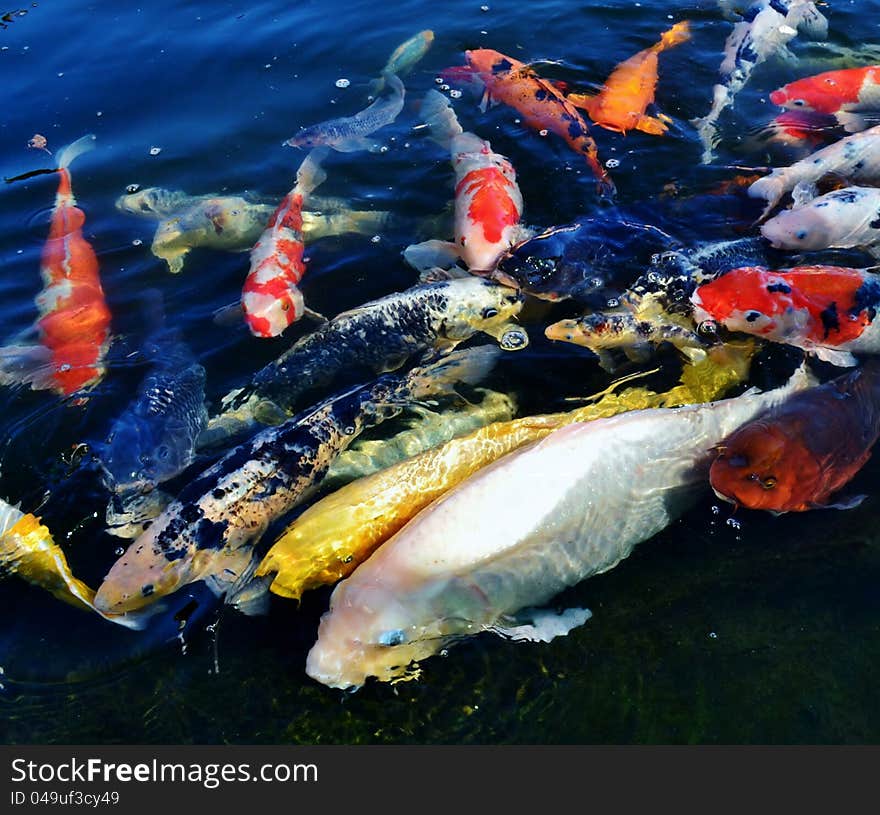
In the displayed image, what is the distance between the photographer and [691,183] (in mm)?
6301

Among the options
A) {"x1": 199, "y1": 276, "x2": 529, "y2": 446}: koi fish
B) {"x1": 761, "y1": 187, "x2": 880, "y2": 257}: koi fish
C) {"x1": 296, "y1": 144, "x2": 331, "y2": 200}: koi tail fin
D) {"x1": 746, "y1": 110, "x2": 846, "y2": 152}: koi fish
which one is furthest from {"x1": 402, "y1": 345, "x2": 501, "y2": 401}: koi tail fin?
{"x1": 746, "y1": 110, "x2": 846, "y2": 152}: koi fish

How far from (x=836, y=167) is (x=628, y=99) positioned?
1925mm

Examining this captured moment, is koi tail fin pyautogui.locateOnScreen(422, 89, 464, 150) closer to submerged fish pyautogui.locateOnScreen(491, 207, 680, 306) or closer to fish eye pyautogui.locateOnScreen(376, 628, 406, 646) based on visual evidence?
submerged fish pyautogui.locateOnScreen(491, 207, 680, 306)

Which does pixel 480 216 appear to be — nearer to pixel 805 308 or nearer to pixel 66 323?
pixel 805 308

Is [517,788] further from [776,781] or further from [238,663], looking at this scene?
[238,663]

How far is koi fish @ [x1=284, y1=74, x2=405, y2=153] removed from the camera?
725 cm

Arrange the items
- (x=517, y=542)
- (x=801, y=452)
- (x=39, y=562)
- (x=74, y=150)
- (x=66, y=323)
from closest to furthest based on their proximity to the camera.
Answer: (x=517, y=542) < (x=801, y=452) < (x=39, y=562) < (x=66, y=323) < (x=74, y=150)

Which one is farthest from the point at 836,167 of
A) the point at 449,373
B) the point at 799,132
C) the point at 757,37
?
the point at 449,373

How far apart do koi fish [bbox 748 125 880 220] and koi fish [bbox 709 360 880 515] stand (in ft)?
8.02

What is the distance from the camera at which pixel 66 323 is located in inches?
215

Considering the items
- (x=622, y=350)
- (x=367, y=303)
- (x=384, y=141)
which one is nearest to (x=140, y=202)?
(x=384, y=141)

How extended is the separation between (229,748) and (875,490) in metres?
3.37

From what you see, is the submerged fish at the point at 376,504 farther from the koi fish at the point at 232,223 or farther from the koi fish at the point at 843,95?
the koi fish at the point at 843,95

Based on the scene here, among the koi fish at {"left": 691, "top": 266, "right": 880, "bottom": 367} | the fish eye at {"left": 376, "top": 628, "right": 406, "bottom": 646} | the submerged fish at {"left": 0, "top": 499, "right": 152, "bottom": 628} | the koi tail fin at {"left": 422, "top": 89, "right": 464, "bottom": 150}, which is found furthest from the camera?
the koi tail fin at {"left": 422, "top": 89, "right": 464, "bottom": 150}
